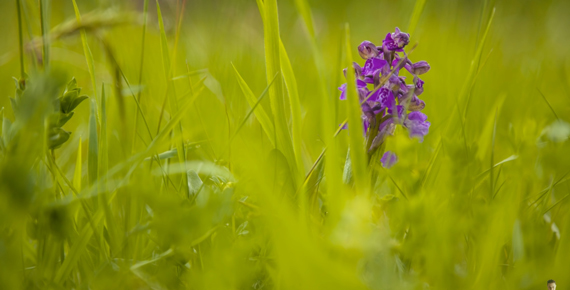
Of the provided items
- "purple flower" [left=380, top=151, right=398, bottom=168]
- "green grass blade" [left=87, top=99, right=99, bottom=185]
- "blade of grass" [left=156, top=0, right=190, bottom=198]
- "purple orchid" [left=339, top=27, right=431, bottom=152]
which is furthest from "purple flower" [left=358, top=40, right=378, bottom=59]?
"green grass blade" [left=87, top=99, right=99, bottom=185]

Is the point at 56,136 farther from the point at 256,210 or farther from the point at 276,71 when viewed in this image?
the point at 276,71

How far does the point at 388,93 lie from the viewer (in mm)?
925

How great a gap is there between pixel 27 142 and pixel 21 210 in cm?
8

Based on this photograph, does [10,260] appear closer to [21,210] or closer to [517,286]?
[21,210]

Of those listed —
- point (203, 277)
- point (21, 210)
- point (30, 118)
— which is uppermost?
point (30, 118)

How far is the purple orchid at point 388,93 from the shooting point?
2.97ft

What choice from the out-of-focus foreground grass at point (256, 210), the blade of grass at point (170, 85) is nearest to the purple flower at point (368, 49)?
the out-of-focus foreground grass at point (256, 210)

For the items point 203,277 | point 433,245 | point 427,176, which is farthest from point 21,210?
point 427,176

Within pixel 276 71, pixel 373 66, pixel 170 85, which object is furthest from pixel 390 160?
pixel 170 85

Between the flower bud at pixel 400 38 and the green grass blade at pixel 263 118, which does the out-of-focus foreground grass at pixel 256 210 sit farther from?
the flower bud at pixel 400 38

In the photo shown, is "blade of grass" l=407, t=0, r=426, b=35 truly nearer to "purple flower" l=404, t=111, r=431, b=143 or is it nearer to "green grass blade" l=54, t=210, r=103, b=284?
"purple flower" l=404, t=111, r=431, b=143

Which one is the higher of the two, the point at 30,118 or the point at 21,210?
the point at 30,118

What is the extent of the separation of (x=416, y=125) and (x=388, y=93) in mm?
104

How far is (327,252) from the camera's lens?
24.6 inches
